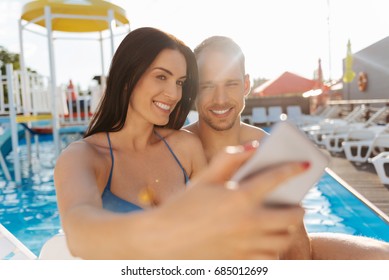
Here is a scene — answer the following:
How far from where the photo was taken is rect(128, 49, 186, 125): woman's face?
4.62 ft

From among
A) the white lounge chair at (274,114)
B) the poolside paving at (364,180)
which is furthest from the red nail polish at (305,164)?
the white lounge chair at (274,114)

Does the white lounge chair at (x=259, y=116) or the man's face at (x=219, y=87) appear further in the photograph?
the white lounge chair at (x=259, y=116)

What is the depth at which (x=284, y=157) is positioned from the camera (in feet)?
1.87

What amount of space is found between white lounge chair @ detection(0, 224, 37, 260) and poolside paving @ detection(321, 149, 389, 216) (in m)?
3.29

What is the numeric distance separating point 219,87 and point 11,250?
148cm

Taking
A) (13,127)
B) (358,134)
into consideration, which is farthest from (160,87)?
(358,134)

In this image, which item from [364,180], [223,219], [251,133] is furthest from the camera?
[364,180]

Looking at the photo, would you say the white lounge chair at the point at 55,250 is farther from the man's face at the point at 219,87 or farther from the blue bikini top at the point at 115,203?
the man's face at the point at 219,87

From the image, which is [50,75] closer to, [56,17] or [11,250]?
[56,17]

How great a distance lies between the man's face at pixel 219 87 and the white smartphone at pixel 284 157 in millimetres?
1174

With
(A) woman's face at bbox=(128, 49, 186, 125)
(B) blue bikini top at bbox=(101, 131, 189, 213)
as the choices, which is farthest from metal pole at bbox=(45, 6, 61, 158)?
(B) blue bikini top at bbox=(101, 131, 189, 213)

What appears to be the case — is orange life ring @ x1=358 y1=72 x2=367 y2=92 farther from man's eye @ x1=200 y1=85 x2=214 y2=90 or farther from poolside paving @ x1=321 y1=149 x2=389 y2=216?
man's eye @ x1=200 y1=85 x2=214 y2=90

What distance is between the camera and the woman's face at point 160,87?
4.62 feet
